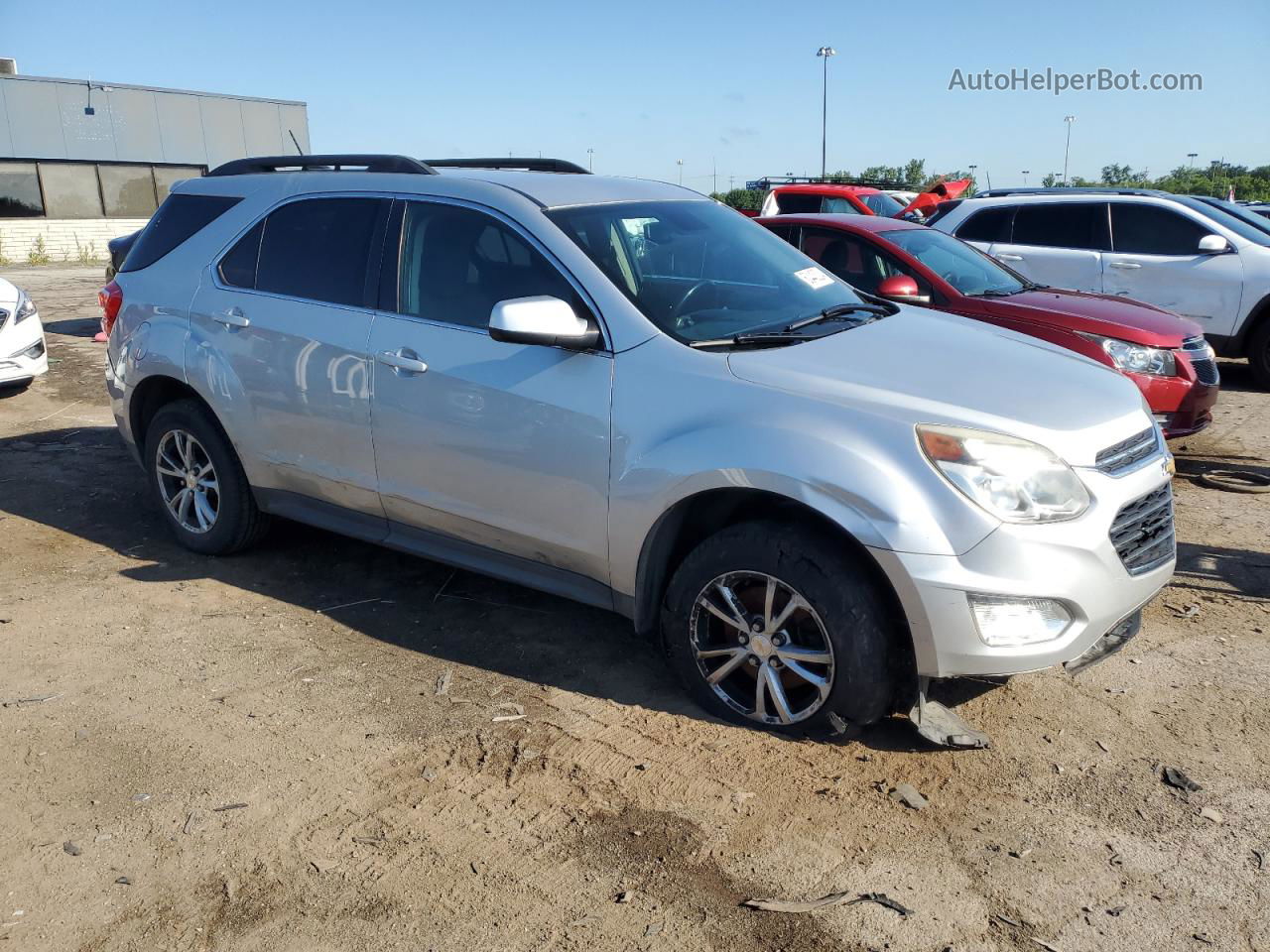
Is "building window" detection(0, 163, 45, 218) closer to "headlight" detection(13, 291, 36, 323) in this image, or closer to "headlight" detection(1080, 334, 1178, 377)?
"headlight" detection(13, 291, 36, 323)

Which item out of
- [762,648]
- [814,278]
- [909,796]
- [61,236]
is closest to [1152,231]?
[814,278]

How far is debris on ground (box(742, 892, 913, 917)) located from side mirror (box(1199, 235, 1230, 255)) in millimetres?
9001

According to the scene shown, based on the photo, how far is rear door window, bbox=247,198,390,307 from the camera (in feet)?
15.2

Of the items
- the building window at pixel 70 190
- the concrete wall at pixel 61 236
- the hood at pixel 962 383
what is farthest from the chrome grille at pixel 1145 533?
the building window at pixel 70 190

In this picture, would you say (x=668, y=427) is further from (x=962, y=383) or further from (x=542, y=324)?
(x=962, y=383)

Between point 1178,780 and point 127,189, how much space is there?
33.1 m

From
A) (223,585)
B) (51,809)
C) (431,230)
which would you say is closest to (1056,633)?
(431,230)

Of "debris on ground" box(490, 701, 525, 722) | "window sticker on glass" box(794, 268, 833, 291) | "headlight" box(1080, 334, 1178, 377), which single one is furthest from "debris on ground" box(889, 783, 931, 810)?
"headlight" box(1080, 334, 1178, 377)

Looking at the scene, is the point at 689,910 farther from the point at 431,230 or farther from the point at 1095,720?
the point at 431,230

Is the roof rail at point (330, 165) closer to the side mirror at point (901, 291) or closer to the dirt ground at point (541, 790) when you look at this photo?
the dirt ground at point (541, 790)

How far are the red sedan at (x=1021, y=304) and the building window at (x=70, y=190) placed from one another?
90.3 feet

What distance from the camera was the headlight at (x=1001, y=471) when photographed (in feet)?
10.6

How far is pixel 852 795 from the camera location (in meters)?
3.37

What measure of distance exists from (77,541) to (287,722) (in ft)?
8.91
